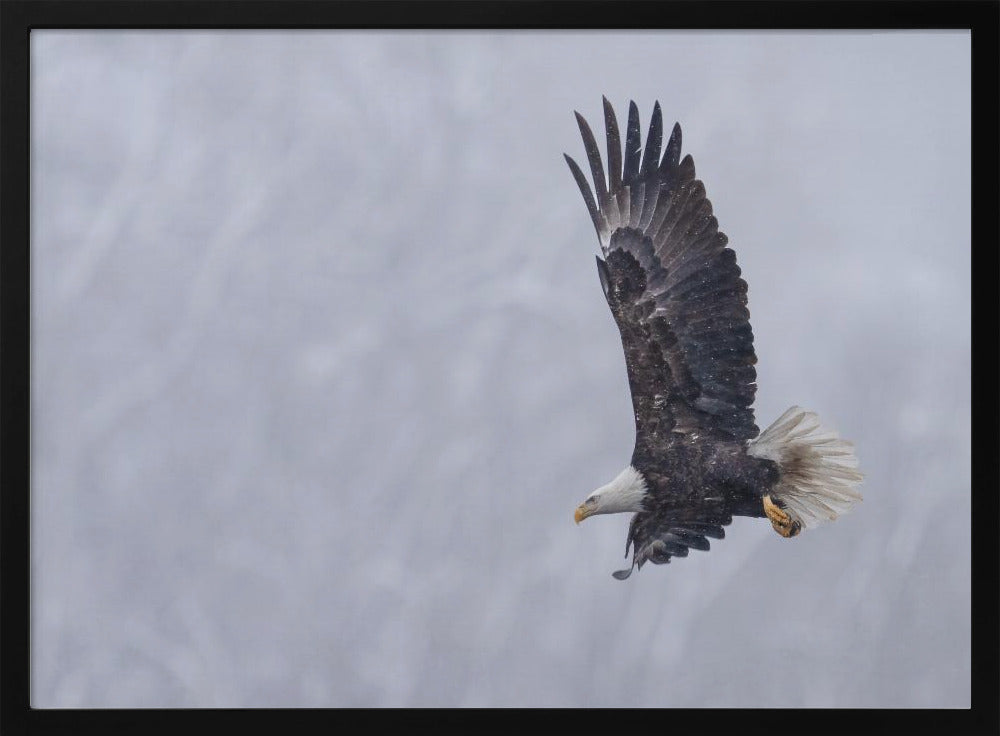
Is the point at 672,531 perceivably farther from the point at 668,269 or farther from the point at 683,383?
the point at 668,269

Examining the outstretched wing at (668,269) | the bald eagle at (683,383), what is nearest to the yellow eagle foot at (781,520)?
the bald eagle at (683,383)

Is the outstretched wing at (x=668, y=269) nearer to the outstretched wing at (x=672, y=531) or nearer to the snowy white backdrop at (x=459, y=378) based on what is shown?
the snowy white backdrop at (x=459, y=378)

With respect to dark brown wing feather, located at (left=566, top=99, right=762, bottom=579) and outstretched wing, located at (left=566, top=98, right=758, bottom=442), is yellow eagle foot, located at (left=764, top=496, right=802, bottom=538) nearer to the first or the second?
dark brown wing feather, located at (left=566, top=99, right=762, bottom=579)

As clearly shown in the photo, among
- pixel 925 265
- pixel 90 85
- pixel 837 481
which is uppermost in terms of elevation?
pixel 90 85

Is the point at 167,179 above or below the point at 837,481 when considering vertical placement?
above

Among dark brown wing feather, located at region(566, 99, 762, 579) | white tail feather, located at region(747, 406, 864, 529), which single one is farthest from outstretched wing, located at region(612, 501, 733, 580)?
white tail feather, located at region(747, 406, 864, 529)
